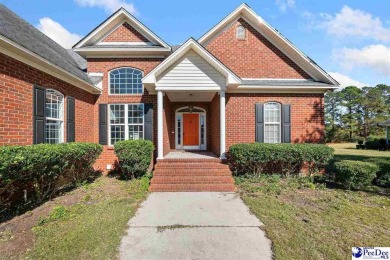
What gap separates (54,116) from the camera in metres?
7.78

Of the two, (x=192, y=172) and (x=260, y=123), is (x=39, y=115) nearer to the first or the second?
(x=192, y=172)

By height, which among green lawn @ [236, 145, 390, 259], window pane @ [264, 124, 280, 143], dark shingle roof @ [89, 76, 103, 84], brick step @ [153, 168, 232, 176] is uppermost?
dark shingle roof @ [89, 76, 103, 84]

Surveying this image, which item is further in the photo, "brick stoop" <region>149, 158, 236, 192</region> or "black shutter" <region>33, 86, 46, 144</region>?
"brick stoop" <region>149, 158, 236, 192</region>

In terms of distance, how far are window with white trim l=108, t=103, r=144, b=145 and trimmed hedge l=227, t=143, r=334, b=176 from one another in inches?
175

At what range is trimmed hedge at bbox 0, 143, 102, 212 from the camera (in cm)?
445

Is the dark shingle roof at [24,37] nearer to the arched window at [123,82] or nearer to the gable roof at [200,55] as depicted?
the arched window at [123,82]

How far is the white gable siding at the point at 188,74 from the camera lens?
8758mm

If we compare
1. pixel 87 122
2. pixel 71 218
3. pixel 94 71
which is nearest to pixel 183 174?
pixel 71 218

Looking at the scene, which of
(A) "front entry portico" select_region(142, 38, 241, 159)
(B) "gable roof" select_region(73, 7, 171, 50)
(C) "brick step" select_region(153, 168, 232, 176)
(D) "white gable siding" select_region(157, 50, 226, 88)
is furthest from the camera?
(B) "gable roof" select_region(73, 7, 171, 50)

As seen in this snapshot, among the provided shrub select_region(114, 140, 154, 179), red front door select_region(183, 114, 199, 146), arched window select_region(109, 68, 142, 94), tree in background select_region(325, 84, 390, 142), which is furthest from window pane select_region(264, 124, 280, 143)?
tree in background select_region(325, 84, 390, 142)

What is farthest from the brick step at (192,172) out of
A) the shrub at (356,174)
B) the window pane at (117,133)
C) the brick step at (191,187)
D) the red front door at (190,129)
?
the red front door at (190,129)

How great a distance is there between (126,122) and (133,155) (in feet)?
8.95

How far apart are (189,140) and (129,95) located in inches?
172

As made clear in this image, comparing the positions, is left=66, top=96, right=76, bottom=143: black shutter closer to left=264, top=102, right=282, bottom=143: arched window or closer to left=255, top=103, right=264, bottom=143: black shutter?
left=255, top=103, right=264, bottom=143: black shutter
